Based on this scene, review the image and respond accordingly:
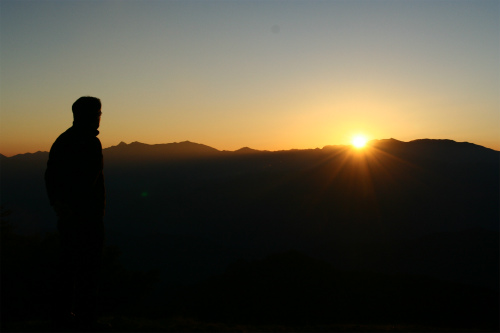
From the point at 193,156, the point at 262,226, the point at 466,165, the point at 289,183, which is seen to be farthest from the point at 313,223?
the point at 193,156

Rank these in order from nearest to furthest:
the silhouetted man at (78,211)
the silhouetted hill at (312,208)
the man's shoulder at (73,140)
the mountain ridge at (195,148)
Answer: the silhouetted man at (78,211) < the man's shoulder at (73,140) < the silhouetted hill at (312,208) < the mountain ridge at (195,148)

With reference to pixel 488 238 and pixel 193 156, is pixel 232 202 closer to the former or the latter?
pixel 193 156

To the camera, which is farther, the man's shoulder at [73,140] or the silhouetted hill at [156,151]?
the silhouetted hill at [156,151]

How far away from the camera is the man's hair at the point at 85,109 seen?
459cm

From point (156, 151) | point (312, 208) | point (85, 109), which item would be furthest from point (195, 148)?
point (85, 109)

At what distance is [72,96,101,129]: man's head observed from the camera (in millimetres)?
4598

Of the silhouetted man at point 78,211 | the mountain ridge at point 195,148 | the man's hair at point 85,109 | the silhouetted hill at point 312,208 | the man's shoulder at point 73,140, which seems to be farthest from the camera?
the mountain ridge at point 195,148

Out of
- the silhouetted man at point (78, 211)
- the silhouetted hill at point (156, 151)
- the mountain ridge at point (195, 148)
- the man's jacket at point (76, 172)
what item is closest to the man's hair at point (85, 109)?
the silhouetted man at point (78, 211)

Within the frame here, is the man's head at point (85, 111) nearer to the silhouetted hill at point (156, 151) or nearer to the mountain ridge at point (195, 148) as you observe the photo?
the mountain ridge at point (195, 148)

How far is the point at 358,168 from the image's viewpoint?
125500 millimetres

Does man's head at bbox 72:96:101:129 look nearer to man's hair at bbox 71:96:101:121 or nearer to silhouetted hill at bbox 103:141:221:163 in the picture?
man's hair at bbox 71:96:101:121

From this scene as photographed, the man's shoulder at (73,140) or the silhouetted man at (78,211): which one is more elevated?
the man's shoulder at (73,140)

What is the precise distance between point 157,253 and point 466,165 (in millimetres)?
100596

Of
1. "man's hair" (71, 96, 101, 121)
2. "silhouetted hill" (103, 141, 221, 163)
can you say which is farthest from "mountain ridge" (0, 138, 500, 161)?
"man's hair" (71, 96, 101, 121)
